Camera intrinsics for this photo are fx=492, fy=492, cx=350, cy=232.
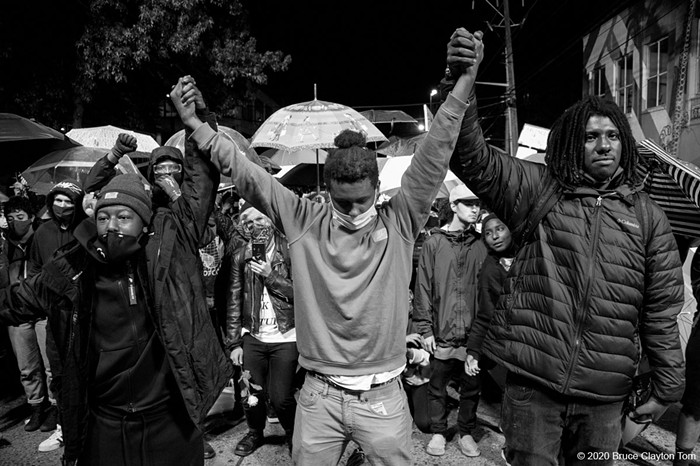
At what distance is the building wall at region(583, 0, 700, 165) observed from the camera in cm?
1182

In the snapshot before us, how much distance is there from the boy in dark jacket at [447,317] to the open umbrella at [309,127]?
1834 mm

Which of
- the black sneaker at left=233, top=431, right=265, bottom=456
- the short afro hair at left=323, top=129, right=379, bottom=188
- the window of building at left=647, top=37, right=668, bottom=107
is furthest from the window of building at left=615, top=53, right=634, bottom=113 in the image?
the short afro hair at left=323, top=129, right=379, bottom=188

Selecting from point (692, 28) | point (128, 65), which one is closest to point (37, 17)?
point (128, 65)

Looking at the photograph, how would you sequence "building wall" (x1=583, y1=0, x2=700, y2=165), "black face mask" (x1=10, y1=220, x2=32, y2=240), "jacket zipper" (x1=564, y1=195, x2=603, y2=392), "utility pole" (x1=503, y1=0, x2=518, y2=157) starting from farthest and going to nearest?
"utility pole" (x1=503, y1=0, x2=518, y2=157) < "building wall" (x1=583, y1=0, x2=700, y2=165) < "black face mask" (x1=10, y1=220, x2=32, y2=240) < "jacket zipper" (x1=564, y1=195, x2=603, y2=392)

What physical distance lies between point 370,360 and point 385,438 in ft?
1.24

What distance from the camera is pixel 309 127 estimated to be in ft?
18.7

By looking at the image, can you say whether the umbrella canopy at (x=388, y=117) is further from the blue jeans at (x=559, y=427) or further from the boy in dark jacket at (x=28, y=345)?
the blue jeans at (x=559, y=427)

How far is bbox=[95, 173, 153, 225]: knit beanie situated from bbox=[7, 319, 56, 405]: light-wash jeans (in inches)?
127

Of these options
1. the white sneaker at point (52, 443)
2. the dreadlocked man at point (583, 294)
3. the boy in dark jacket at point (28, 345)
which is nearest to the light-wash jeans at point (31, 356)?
the boy in dark jacket at point (28, 345)

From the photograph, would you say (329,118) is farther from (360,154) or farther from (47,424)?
(47,424)

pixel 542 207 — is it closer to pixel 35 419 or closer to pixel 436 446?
pixel 436 446

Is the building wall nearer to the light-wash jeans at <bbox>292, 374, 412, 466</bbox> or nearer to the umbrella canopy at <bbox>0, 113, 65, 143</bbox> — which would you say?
the light-wash jeans at <bbox>292, 374, 412, 466</bbox>

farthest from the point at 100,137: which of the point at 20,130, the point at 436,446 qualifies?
the point at 436,446

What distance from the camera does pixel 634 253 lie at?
2.28m
